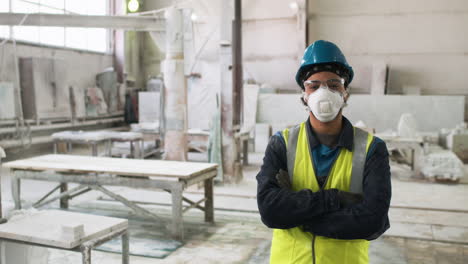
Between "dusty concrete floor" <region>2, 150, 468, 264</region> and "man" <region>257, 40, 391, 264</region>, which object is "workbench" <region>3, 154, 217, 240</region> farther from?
"man" <region>257, 40, 391, 264</region>

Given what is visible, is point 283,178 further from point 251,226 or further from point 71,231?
point 251,226

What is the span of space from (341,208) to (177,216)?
3624 mm

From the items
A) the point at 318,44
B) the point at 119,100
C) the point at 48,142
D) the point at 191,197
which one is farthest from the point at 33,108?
the point at 318,44

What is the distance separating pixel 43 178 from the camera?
6.16 meters

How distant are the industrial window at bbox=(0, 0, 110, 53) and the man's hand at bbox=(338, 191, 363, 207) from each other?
11.0m

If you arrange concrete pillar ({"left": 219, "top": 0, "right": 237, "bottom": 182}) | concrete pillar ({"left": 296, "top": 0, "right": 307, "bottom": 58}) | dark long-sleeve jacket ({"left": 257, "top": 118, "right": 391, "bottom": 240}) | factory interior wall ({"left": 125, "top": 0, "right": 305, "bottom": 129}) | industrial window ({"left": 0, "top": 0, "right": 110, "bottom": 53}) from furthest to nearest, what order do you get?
factory interior wall ({"left": 125, "top": 0, "right": 305, "bottom": 129}), concrete pillar ({"left": 296, "top": 0, "right": 307, "bottom": 58}), industrial window ({"left": 0, "top": 0, "right": 110, "bottom": 53}), concrete pillar ({"left": 219, "top": 0, "right": 237, "bottom": 182}), dark long-sleeve jacket ({"left": 257, "top": 118, "right": 391, "bottom": 240})

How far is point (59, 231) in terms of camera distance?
3.48m

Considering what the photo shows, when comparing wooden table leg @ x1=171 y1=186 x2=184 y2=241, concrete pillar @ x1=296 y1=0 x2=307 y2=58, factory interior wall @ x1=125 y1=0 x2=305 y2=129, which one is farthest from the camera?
factory interior wall @ x1=125 y1=0 x2=305 y2=129

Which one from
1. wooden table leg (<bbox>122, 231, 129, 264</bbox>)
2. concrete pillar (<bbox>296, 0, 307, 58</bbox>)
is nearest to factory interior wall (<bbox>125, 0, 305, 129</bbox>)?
concrete pillar (<bbox>296, 0, 307, 58</bbox>)

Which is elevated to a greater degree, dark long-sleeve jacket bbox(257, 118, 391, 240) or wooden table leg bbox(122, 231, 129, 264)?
dark long-sleeve jacket bbox(257, 118, 391, 240)

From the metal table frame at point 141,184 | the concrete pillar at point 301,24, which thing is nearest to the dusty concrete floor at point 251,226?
the metal table frame at point 141,184

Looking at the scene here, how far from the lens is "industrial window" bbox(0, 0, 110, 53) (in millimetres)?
11476

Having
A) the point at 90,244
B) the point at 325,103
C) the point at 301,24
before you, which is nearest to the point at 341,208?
the point at 325,103

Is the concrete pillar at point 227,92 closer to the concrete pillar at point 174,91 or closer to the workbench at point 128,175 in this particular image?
the concrete pillar at point 174,91
